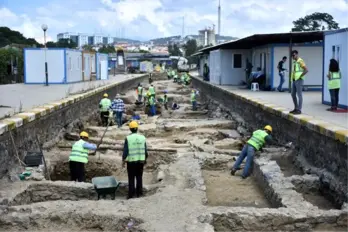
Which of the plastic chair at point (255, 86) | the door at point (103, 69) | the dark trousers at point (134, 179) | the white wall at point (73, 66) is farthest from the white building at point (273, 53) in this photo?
the door at point (103, 69)

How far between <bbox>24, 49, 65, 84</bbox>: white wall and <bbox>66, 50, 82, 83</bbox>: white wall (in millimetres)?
673

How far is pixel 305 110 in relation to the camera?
600 inches

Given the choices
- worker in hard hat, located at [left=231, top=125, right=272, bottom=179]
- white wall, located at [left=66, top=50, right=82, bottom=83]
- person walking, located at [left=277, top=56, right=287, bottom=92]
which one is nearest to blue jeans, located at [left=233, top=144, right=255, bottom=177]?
worker in hard hat, located at [left=231, top=125, right=272, bottom=179]

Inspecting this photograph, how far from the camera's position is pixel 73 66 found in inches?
1427

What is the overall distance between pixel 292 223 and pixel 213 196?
252 centimetres

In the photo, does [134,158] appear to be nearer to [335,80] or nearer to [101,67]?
[335,80]

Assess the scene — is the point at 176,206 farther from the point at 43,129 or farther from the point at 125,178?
the point at 43,129

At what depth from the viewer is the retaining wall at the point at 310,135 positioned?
9724 millimetres

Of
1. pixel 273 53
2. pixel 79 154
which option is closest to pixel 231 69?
pixel 273 53

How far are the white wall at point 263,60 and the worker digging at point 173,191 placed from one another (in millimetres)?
10981

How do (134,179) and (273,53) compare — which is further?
(273,53)

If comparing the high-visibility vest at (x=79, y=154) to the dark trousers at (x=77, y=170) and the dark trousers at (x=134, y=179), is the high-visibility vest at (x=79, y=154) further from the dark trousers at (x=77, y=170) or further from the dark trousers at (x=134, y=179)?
the dark trousers at (x=134, y=179)

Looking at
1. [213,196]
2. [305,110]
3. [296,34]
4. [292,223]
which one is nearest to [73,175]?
[213,196]

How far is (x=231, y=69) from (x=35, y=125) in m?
22.2
